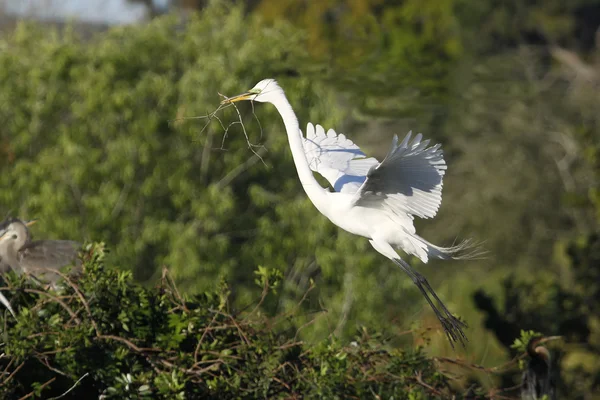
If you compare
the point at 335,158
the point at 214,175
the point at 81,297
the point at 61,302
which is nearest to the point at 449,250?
the point at 335,158

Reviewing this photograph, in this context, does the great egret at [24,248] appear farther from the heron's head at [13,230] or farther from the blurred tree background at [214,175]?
the blurred tree background at [214,175]

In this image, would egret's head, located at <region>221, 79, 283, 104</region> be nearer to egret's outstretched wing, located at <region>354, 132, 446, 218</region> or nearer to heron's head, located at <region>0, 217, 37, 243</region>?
egret's outstretched wing, located at <region>354, 132, 446, 218</region>

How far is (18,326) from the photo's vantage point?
4953 millimetres

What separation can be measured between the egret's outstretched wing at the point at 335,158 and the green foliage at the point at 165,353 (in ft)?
2.76

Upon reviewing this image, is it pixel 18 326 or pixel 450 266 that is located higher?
pixel 18 326

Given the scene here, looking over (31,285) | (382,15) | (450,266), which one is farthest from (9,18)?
(31,285)

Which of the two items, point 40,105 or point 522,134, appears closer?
point 40,105

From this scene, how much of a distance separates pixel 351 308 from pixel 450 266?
1207cm

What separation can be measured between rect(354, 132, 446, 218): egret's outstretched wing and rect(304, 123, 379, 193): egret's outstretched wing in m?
0.63

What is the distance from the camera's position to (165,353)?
5.21m

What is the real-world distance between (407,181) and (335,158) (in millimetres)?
1100

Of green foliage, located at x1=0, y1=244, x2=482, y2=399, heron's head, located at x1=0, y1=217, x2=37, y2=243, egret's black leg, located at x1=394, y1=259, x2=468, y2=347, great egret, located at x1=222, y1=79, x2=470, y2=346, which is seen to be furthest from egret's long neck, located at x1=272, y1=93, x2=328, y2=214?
heron's head, located at x1=0, y1=217, x2=37, y2=243

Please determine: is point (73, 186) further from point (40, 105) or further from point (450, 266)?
point (450, 266)

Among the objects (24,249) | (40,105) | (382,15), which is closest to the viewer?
(24,249)
